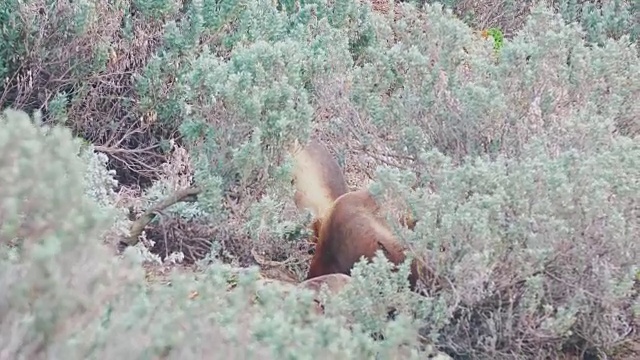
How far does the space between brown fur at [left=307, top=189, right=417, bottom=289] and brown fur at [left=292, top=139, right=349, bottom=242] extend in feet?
1.17

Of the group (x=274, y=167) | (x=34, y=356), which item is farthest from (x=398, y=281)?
(x=34, y=356)

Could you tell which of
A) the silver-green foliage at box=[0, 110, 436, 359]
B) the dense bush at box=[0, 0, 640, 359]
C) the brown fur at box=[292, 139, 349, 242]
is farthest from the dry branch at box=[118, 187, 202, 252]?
the silver-green foliage at box=[0, 110, 436, 359]

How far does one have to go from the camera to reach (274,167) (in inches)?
164

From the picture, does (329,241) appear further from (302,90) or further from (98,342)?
(98,342)

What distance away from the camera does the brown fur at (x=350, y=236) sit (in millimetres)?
3824

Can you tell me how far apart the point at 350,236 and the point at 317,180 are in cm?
69

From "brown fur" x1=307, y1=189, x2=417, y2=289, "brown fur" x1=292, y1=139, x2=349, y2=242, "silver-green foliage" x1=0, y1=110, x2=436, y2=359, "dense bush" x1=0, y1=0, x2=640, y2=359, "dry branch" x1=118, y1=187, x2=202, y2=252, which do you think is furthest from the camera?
"brown fur" x1=292, y1=139, x2=349, y2=242

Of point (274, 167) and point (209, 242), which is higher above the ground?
point (274, 167)

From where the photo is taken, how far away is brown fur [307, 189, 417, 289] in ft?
12.5

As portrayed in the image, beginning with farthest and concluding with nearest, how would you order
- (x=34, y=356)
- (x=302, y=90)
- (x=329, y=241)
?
(x=302, y=90), (x=329, y=241), (x=34, y=356)

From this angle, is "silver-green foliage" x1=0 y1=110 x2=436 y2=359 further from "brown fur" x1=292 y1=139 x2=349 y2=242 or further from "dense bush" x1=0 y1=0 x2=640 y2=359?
"brown fur" x1=292 y1=139 x2=349 y2=242

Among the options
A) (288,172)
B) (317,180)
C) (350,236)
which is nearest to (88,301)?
(350,236)

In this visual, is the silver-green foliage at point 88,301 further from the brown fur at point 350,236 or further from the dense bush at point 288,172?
the brown fur at point 350,236

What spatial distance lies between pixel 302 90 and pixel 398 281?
4.76 feet
